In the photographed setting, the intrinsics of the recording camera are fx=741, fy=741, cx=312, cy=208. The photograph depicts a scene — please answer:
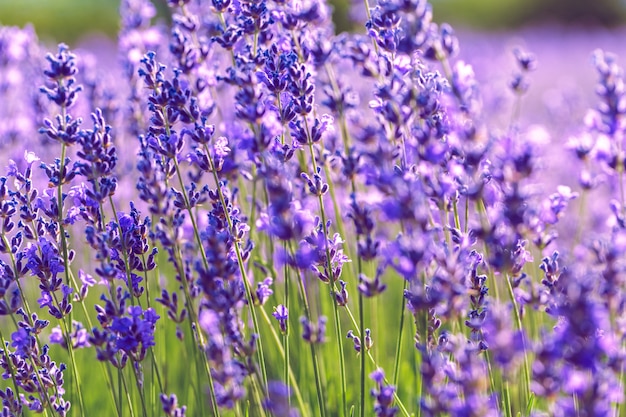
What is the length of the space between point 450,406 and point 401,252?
12.4 inches

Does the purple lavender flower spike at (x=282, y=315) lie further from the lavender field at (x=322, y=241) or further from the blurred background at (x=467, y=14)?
the blurred background at (x=467, y=14)

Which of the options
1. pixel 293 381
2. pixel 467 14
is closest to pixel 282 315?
pixel 293 381

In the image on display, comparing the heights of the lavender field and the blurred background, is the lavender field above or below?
below

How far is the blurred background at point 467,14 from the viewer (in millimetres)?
23297

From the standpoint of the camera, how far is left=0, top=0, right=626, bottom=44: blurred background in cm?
2330

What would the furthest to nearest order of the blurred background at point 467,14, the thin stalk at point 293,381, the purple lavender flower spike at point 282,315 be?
the blurred background at point 467,14 → the purple lavender flower spike at point 282,315 → the thin stalk at point 293,381

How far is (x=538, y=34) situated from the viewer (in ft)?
67.7

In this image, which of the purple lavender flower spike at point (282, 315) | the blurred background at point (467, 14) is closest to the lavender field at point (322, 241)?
the purple lavender flower spike at point (282, 315)

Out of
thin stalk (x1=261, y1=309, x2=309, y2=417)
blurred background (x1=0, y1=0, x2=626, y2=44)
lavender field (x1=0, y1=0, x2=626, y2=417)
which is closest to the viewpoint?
lavender field (x1=0, y1=0, x2=626, y2=417)

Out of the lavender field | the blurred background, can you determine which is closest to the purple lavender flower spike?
the lavender field

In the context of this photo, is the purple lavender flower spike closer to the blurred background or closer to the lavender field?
the lavender field

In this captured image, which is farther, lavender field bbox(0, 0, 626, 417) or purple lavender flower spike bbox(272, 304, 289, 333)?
purple lavender flower spike bbox(272, 304, 289, 333)

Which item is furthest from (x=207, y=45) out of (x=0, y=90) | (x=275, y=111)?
(x=0, y=90)

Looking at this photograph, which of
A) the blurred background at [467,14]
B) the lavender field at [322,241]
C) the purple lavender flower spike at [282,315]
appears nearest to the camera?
the lavender field at [322,241]
